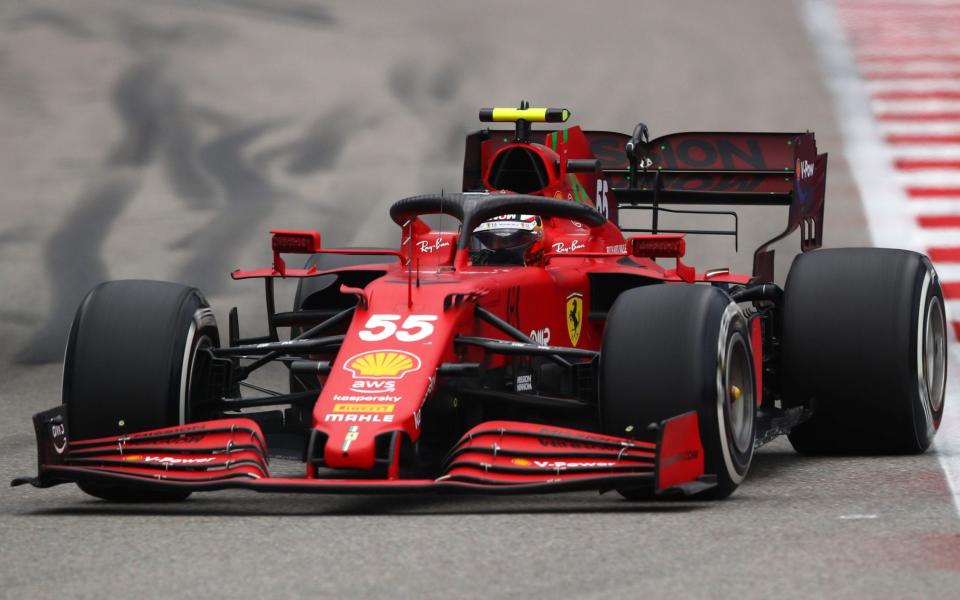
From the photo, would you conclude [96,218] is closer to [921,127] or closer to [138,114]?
[138,114]

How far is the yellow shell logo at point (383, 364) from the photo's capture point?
21.5 ft

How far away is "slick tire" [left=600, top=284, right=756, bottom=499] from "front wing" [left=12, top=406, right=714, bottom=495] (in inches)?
4.8

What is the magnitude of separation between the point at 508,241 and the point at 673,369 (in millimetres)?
1831

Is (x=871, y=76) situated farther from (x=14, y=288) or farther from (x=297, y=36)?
(x=14, y=288)

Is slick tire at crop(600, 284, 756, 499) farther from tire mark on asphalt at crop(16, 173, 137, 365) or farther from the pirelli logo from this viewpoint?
tire mark on asphalt at crop(16, 173, 137, 365)

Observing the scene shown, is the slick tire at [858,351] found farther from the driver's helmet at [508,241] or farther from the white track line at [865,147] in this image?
the white track line at [865,147]

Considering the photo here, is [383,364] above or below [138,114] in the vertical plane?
below

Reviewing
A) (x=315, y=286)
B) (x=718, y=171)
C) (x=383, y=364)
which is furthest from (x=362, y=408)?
(x=718, y=171)

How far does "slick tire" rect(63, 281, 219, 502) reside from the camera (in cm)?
702

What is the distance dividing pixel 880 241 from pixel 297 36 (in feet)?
27.5

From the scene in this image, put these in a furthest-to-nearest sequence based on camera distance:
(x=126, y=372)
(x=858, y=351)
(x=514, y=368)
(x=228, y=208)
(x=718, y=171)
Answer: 1. (x=228, y=208)
2. (x=718, y=171)
3. (x=858, y=351)
4. (x=514, y=368)
5. (x=126, y=372)

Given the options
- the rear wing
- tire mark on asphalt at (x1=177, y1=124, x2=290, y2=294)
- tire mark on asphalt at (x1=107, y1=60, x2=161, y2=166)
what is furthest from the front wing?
tire mark on asphalt at (x1=107, y1=60, x2=161, y2=166)

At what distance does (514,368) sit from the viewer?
292 inches

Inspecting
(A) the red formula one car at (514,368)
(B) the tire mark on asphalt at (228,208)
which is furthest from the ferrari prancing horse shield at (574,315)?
(B) the tire mark on asphalt at (228,208)
